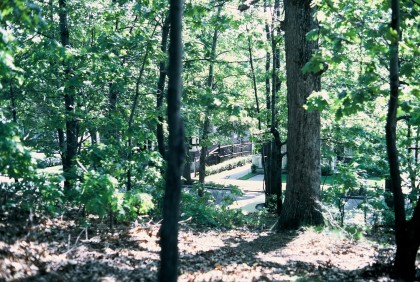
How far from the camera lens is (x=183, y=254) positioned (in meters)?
7.16

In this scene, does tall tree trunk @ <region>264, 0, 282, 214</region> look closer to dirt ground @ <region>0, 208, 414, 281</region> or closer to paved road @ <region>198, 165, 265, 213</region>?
paved road @ <region>198, 165, 265, 213</region>

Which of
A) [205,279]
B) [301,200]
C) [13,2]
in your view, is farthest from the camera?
[301,200]

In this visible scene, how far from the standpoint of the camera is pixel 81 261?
18.9 ft

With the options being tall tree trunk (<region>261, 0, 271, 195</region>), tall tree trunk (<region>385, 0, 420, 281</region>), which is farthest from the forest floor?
tall tree trunk (<region>261, 0, 271, 195</region>)

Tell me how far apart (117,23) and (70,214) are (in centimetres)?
647

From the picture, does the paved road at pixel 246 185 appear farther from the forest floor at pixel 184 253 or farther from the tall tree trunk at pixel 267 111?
the forest floor at pixel 184 253

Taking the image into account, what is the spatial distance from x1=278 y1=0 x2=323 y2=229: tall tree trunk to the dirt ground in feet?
2.14

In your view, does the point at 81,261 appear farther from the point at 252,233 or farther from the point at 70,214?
the point at 252,233

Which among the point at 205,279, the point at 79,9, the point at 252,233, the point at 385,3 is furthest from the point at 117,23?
the point at 205,279

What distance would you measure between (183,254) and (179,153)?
163 inches

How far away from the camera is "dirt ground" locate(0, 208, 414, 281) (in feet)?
17.1

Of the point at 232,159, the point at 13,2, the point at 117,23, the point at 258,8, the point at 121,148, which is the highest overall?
the point at 258,8

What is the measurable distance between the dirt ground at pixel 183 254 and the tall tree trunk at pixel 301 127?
651mm

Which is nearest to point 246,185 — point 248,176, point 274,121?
point 248,176
